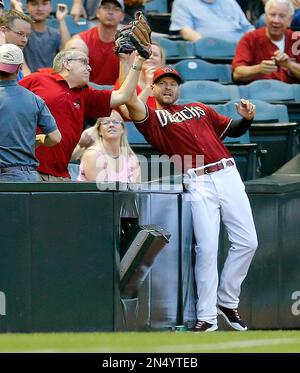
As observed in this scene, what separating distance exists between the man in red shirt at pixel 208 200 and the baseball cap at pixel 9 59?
0.97 metres

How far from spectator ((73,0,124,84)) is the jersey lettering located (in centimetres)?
271

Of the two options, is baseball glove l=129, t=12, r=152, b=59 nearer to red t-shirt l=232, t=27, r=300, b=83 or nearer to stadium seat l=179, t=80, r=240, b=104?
stadium seat l=179, t=80, r=240, b=104

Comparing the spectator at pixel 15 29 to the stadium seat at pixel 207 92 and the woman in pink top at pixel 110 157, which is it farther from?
the stadium seat at pixel 207 92

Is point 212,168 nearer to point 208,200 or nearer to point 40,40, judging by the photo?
point 208,200

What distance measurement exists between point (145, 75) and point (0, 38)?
184 centimetres

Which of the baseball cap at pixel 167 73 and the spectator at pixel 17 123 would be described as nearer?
the spectator at pixel 17 123

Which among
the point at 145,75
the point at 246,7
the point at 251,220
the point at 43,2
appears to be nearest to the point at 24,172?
the point at 251,220

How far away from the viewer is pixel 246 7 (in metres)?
16.1

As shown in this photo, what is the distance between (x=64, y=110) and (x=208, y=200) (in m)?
1.25

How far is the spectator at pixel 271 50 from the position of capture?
12.9m

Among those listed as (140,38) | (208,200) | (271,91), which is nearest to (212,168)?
(208,200)

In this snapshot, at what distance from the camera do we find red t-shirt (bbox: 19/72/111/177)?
911cm

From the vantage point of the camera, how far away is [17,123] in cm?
835

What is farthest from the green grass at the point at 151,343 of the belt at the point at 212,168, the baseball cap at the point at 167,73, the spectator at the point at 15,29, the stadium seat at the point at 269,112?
the stadium seat at the point at 269,112
